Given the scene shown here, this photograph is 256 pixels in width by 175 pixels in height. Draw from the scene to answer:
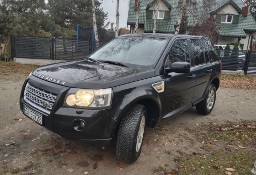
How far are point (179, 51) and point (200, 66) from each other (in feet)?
2.76

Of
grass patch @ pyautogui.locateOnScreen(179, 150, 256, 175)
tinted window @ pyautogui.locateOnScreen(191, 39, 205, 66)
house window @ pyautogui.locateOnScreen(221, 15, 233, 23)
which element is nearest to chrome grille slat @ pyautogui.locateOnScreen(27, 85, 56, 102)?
grass patch @ pyautogui.locateOnScreen(179, 150, 256, 175)

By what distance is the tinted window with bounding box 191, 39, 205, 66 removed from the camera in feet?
17.9

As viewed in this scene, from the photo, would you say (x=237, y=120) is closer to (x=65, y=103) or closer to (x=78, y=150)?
(x=78, y=150)

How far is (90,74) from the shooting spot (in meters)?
3.73

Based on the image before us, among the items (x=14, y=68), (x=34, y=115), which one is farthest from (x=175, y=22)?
(x=34, y=115)

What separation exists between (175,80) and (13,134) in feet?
9.70

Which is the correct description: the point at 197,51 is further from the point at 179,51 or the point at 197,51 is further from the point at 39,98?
the point at 39,98

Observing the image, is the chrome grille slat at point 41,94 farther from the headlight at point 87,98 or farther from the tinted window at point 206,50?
the tinted window at point 206,50

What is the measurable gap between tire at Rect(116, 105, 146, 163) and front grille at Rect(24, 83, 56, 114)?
3.16 feet

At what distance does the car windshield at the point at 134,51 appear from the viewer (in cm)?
449

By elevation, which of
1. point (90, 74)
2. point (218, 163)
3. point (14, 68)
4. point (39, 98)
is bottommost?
point (218, 163)

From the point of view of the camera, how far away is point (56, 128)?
3.45m

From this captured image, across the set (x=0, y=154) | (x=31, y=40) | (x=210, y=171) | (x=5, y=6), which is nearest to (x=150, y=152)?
(x=210, y=171)

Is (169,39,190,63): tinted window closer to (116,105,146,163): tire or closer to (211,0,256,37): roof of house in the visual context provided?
(116,105,146,163): tire
